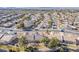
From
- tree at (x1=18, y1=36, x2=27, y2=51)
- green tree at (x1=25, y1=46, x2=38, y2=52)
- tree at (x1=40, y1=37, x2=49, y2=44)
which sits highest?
tree at (x1=40, y1=37, x2=49, y2=44)

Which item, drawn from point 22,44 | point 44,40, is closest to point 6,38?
point 22,44

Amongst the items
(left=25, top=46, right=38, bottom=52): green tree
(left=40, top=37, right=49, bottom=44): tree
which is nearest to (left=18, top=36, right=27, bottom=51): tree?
(left=25, top=46, right=38, bottom=52): green tree

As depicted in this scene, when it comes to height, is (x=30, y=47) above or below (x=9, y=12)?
below

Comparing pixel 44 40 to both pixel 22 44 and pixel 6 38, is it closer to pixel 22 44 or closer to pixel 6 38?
pixel 22 44

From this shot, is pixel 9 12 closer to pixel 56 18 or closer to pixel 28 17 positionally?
pixel 28 17

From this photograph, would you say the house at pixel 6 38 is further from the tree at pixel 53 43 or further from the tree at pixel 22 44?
the tree at pixel 53 43

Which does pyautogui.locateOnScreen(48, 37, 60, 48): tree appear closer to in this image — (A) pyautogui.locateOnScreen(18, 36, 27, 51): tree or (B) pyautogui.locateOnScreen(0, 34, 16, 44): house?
(A) pyautogui.locateOnScreen(18, 36, 27, 51): tree

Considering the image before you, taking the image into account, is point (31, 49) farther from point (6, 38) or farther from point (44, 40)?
point (6, 38)

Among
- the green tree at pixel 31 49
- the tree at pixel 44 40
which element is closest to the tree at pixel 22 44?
the green tree at pixel 31 49

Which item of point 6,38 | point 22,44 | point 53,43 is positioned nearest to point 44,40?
point 53,43

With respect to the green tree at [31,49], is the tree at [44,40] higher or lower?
higher
